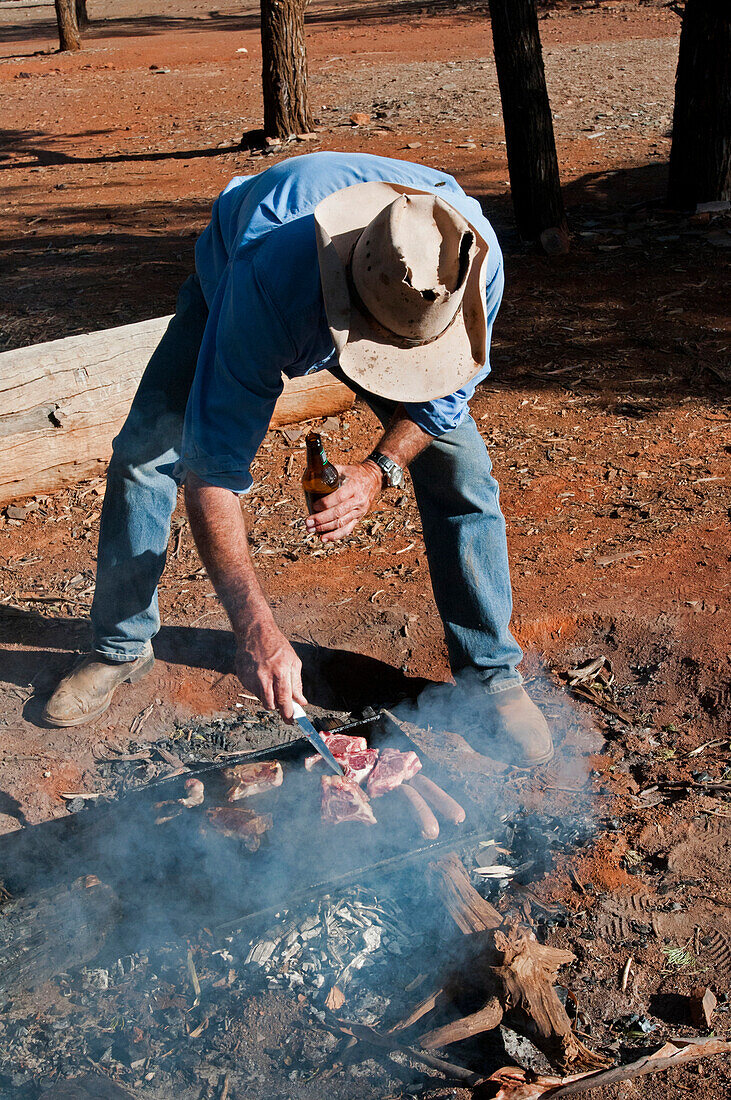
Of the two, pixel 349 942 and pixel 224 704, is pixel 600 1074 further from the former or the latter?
pixel 224 704

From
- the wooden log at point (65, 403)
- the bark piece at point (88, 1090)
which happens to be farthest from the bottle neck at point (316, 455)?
the wooden log at point (65, 403)

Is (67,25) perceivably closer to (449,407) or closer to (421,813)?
(449,407)

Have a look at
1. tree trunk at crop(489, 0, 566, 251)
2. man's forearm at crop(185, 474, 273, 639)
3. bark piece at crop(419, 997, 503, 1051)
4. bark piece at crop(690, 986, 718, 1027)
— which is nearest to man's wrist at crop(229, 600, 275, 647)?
man's forearm at crop(185, 474, 273, 639)

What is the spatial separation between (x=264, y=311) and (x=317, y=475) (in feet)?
1.86

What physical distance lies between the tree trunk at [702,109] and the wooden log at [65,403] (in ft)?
17.9

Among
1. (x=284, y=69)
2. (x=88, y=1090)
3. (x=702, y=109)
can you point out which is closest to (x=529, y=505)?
(x=88, y=1090)

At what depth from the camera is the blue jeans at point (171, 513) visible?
316 centimetres

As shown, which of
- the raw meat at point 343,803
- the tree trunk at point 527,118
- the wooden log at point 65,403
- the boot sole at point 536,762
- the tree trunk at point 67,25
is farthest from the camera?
the tree trunk at point 67,25

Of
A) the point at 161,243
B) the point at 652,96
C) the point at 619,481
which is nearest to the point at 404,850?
the point at 619,481

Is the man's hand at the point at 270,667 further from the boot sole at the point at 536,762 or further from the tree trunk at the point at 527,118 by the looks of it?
the tree trunk at the point at 527,118

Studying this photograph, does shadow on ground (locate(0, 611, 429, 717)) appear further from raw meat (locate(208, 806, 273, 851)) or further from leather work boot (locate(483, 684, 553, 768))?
raw meat (locate(208, 806, 273, 851))

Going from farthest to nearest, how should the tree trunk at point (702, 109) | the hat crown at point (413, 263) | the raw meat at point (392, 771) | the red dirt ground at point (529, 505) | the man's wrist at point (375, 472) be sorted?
1. the tree trunk at point (702, 109)
2. the red dirt ground at point (529, 505)
3. the raw meat at point (392, 771)
4. the man's wrist at point (375, 472)
5. the hat crown at point (413, 263)

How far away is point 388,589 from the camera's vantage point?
4281 mm

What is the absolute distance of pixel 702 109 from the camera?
7.84 metres
